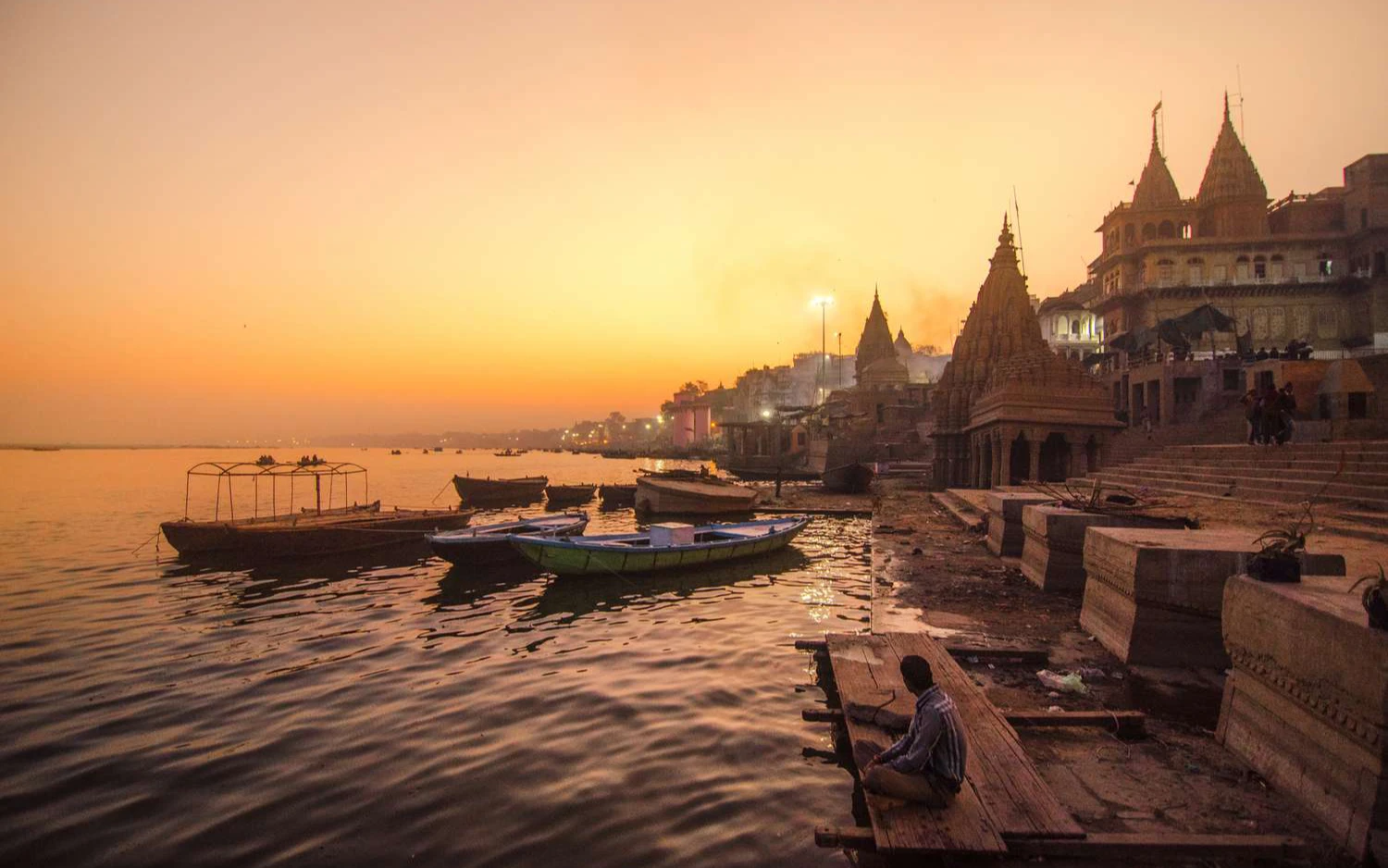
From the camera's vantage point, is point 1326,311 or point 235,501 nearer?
point 1326,311

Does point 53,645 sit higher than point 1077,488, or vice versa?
point 1077,488

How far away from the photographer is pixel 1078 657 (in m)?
9.32

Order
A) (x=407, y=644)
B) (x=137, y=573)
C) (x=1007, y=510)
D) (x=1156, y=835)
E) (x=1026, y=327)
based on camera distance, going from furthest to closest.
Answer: (x=1026, y=327), (x=137, y=573), (x=1007, y=510), (x=407, y=644), (x=1156, y=835)

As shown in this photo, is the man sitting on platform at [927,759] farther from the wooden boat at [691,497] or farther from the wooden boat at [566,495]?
the wooden boat at [566,495]

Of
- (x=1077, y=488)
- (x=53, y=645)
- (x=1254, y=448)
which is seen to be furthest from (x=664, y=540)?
(x=1254, y=448)

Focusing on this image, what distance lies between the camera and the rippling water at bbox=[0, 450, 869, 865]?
7.27 metres

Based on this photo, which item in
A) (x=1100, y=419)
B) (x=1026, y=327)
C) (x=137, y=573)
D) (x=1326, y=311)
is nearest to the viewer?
(x=137, y=573)

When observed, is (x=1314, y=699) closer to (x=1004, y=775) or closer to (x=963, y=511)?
(x=1004, y=775)

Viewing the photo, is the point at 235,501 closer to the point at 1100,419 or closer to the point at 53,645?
the point at 53,645

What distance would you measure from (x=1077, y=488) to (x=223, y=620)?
2328cm

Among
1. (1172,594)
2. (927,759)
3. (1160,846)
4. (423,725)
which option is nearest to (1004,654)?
(1172,594)

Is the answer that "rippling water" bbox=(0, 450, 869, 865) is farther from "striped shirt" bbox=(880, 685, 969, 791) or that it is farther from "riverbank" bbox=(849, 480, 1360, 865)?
"riverbank" bbox=(849, 480, 1360, 865)

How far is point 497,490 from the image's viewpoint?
4950 centimetres

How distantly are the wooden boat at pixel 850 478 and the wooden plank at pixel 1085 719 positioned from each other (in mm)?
39223
